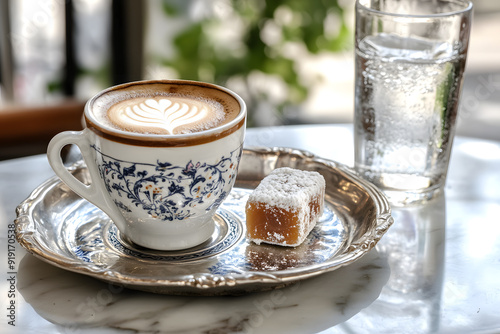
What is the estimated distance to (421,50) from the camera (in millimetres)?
923

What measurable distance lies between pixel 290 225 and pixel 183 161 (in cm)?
16

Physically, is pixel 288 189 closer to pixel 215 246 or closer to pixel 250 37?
pixel 215 246

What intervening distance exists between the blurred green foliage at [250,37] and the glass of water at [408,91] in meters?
0.96

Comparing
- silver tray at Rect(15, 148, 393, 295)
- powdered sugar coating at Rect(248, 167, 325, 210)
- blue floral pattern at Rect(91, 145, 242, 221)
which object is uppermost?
blue floral pattern at Rect(91, 145, 242, 221)

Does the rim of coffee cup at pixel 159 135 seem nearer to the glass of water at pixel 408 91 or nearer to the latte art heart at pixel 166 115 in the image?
the latte art heart at pixel 166 115

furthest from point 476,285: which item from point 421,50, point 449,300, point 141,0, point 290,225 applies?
point 141,0

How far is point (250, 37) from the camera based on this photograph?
6.47 ft

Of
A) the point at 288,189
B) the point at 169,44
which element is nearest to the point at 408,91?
the point at 288,189

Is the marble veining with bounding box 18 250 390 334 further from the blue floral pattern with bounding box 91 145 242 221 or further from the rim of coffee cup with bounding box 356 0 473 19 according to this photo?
the rim of coffee cup with bounding box 356 0 473 19

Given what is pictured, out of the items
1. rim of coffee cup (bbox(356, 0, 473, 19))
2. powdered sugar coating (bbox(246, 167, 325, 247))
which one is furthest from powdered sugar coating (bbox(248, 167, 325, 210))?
rim of coffee cup (bbox(356, 0, 473, 19))

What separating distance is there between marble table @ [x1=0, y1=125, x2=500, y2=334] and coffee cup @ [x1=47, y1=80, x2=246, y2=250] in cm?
9

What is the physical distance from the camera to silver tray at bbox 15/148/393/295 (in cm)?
68

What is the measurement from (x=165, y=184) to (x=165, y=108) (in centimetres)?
12

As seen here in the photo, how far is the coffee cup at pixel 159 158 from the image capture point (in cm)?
71
